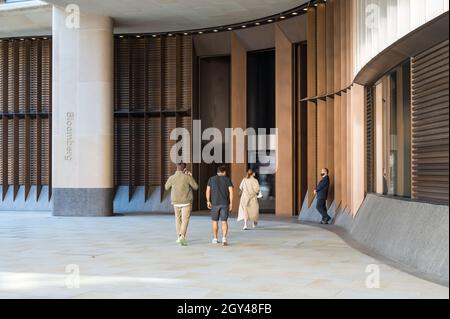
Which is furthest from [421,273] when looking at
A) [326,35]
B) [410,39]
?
[326,35]

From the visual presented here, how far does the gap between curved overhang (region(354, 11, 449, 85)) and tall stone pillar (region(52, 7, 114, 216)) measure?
995 centimetres

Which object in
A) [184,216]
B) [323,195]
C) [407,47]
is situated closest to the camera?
[407,47]

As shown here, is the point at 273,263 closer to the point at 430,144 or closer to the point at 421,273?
the point at 421,273

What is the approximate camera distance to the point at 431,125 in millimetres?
9984

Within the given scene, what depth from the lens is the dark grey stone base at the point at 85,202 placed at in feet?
72.7

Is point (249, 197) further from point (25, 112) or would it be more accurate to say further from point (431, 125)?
point (25, 112)

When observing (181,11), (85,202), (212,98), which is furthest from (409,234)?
(212,98)

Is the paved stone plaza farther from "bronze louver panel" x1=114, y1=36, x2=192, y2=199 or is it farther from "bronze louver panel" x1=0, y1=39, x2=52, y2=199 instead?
"bronze louver panel" x1=0, y1=39, x2=52, y2=199

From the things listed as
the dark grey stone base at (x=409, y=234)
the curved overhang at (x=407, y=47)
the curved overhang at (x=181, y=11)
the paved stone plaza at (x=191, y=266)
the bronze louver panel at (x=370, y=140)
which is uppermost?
the curved overhang at (x=181, y=11)

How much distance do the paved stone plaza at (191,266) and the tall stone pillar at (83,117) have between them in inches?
211

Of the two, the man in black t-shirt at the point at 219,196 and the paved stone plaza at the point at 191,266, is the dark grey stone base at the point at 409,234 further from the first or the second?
the man in black t-shirt at the point at 219,196

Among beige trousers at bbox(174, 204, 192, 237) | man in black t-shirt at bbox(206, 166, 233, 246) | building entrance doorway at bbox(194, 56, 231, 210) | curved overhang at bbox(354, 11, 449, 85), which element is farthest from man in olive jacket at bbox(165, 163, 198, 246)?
building entrance doorway at bbox(194, 56, 231, 210)

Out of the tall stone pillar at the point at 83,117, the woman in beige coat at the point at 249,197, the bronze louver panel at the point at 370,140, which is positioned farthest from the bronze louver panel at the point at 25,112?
the bronze louver panel at the point at 370,140

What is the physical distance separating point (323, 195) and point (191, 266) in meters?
8.69
